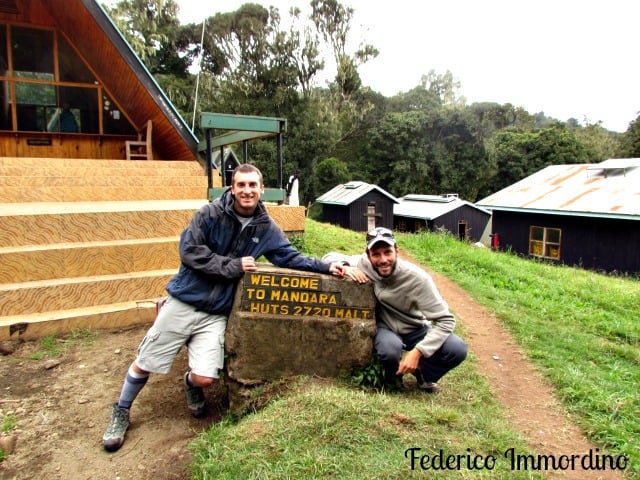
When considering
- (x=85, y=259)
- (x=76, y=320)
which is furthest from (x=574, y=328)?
(x=85, y=259)

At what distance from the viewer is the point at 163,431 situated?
121 inches

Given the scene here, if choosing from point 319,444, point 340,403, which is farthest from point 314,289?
point 319,444

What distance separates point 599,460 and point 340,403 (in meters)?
1.86

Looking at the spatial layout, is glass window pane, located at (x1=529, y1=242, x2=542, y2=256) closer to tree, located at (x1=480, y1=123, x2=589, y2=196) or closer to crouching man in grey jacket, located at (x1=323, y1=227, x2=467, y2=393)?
tree, located at (x1=480, y1=123, x2=589, y2=196)

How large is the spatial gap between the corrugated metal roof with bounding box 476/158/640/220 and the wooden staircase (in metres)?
15.0

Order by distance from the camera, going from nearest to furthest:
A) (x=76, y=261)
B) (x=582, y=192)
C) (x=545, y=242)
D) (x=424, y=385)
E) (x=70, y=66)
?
(x=424, y=385), (x=76, y=261), (x=70, y=66), (x=582, y=192), (x=545, y=242)

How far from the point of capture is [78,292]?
4.64 m

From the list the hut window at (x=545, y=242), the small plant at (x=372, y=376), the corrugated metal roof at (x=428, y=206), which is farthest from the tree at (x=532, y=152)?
the small plant at (x=372, y=376)

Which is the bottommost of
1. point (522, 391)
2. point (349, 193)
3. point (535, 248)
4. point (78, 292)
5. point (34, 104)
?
point (535, 248)

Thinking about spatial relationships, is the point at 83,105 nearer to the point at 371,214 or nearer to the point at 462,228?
the point at 371,214

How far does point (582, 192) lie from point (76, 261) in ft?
58.9

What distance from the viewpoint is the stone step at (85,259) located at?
461 cm

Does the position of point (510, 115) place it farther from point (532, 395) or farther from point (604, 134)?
point (532, 395)

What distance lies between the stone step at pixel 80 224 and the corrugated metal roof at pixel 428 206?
2035 cm
